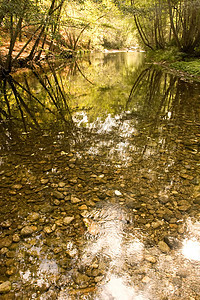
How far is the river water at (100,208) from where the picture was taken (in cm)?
214

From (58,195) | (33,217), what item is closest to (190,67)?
(58,195)

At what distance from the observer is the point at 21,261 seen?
2.36 m

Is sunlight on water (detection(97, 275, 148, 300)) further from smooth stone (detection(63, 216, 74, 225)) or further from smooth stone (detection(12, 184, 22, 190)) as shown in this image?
smooth stone (detection(12, 184, 22, 190))

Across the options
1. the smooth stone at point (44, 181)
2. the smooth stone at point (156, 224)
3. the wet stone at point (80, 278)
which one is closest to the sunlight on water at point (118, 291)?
the wet stone at point (80, 278)

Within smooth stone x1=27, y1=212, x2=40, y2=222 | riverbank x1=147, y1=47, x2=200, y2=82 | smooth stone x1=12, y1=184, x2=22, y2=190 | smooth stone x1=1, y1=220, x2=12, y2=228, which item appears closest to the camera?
smooth stone x1=1, y1=220, x2=12, y2=228

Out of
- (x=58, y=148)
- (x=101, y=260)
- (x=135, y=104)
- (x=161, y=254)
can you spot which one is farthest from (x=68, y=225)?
(x=135, y=104)

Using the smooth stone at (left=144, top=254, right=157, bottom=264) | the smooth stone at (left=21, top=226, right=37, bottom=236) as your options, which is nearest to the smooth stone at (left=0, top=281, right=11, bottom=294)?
the smooth stone at (left=21, top=226, right=37, bottom=236)

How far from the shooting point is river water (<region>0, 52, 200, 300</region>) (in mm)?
2143

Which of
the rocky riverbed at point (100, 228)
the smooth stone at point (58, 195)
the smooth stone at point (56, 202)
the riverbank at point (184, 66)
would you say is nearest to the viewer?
the rocky riverbed at point (100, 228)

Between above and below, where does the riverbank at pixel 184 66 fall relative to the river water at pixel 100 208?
above

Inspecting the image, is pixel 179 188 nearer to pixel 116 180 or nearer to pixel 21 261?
pixel 116 180

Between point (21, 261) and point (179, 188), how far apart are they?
275 cm

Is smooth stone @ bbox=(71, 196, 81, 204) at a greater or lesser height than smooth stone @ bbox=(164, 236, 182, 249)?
greater

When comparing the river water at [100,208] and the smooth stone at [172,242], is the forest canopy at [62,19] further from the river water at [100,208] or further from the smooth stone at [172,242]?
the smooth stone at [172,242]
